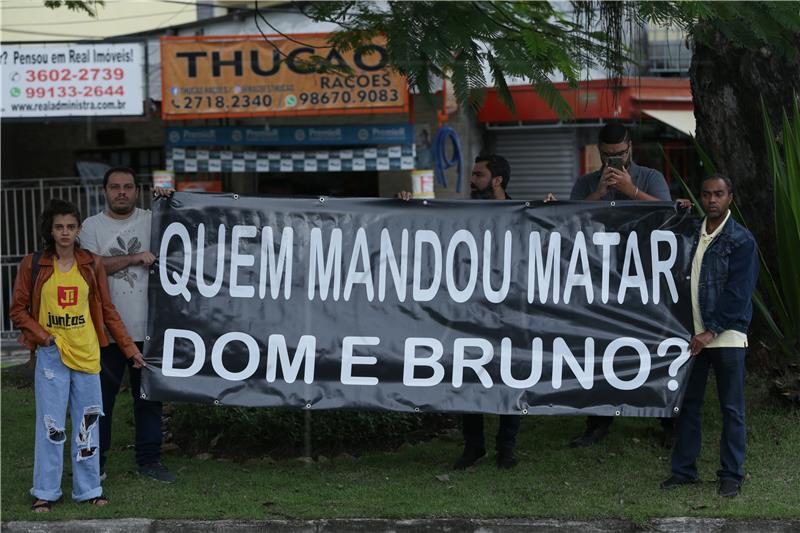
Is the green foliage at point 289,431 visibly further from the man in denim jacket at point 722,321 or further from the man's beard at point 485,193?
the man in denim jacket at point 722,321

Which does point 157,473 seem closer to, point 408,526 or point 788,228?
point 408,526

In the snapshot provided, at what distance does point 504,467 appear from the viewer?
6840mm

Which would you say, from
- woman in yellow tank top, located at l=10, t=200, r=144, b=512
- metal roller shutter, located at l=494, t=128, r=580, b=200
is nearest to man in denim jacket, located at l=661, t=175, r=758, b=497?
woman in yellow tank top, located at l=10, t=200, r=144, b=512

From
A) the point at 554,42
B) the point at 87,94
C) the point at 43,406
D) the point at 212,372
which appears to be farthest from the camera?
the point at 87,94

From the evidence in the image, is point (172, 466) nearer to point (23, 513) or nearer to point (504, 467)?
point (23, 513)

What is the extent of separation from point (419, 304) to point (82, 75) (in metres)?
10.2

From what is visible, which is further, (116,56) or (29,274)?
(116,56)

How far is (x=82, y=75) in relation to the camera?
15.3 m

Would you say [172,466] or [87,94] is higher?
[87,94]

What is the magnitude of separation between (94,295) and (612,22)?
3.69m

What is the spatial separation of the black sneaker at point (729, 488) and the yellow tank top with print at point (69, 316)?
11.7ft

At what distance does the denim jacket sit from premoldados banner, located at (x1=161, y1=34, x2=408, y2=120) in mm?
9442

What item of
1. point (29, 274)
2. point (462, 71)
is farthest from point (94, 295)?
point (462, 71)

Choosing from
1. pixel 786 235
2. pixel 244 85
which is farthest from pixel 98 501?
pixel 244 85
